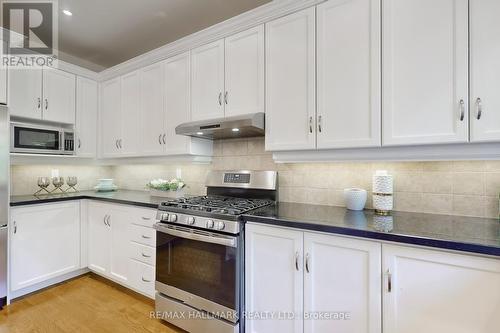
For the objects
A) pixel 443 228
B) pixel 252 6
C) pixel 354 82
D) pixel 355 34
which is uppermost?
pixel 252 6

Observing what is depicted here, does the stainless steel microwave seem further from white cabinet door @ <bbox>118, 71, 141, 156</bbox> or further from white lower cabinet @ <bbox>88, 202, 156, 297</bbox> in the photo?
white lower cabinet @ <bbox>88, 202, 156, 297</bbox>

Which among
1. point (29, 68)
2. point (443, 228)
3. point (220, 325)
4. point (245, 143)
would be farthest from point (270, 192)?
point (29, 68)

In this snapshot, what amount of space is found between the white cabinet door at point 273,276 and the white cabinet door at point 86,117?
258 cm

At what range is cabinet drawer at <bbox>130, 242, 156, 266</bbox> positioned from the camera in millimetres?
2154

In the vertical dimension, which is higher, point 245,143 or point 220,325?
point 245,143

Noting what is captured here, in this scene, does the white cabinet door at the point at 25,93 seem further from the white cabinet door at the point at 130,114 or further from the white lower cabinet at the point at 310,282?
the white lower cabinet at the point at 310,282

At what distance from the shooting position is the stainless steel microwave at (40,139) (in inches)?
94.0

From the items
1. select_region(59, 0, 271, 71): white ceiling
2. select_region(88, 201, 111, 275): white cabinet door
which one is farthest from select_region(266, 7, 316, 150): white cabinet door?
select_region(88, 201, 111, 275): white cabinet door

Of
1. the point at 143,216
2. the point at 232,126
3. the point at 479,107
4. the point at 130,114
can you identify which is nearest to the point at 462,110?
the point at 479,107

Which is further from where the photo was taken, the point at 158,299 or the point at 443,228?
the point at 158,299

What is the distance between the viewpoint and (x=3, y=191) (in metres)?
2.09

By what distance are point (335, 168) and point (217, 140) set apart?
1275mm

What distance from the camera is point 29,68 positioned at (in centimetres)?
251

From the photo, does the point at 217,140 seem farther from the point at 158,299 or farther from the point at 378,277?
the point at 378,277
